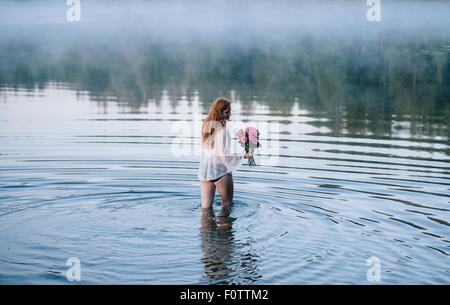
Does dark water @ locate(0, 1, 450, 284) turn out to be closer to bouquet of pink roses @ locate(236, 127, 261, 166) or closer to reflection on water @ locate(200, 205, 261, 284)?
reflection on water @ locate(200, 205, 261, 284)

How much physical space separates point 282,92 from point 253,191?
2126 cm

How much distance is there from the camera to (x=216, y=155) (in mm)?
13555

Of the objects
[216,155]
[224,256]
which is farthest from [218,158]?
[224,256]

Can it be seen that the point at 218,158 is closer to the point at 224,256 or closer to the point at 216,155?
the point at 216,155

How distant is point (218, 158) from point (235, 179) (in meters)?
2.98

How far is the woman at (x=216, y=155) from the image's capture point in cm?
1344

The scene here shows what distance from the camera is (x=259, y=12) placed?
348 ft

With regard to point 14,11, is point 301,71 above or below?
below

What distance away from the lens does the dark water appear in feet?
34.8

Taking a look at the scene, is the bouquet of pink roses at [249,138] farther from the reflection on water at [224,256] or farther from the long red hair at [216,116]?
→ the reflection on water at [224,256]

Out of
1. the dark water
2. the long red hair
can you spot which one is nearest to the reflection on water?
the dark water

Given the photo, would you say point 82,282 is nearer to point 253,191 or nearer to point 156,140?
point 253,191
